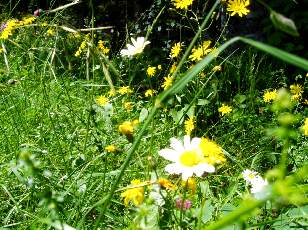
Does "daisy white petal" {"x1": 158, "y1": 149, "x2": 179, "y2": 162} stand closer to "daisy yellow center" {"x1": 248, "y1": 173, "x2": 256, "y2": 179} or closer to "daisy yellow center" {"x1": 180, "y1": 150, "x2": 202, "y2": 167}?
"daisy yellow center" {"x1": 180, "y1": 150, "x2": 202, "y2": 167}

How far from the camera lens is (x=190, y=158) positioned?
966mm

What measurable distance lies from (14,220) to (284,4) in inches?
97.1

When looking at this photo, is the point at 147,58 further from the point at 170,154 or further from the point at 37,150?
the point at 170,154

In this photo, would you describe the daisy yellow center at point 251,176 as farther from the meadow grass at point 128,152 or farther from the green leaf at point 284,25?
the green leaf at point 284,25

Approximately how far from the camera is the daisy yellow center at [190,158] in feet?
3.12

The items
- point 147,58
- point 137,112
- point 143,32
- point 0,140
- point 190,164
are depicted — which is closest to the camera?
point 190,164

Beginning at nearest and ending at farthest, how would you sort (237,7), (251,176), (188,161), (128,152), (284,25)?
(284,25), (188,161), (128,152), (251,176), (237,7)

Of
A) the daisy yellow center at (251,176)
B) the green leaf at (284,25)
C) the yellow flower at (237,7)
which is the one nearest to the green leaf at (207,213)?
the daisy yellow center at (251,176)

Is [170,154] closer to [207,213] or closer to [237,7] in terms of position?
[207,213]

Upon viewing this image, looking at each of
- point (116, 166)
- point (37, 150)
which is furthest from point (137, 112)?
point (37, 150)

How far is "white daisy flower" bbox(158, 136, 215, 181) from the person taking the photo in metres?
0.93

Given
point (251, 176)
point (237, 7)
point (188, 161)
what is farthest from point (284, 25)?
point (237, 7)

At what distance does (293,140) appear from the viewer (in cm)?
186

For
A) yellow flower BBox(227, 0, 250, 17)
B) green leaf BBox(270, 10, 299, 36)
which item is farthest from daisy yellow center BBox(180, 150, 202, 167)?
yellow flower BBox(227, 0, 250, 17)
